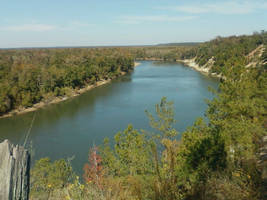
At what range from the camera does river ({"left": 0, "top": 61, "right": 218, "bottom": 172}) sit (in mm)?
18219

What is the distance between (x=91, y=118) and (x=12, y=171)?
23.2 m

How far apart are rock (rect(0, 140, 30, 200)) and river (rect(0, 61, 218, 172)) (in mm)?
11038

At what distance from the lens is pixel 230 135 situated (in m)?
8.97

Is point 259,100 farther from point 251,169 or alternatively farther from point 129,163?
point 251,169

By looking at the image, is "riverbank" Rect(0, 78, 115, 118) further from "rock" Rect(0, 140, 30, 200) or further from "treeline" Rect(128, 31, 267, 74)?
"rock" Rect(0, 140, 30, 200)

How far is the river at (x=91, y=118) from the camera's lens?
1822 cm

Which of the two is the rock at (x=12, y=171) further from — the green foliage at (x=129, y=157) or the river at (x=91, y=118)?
the river at (x=91, y=118)

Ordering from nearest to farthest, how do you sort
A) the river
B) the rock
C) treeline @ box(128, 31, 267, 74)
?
the rock → the river → treeline @ box(128, 31, 267, 74)

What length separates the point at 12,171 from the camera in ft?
4.99

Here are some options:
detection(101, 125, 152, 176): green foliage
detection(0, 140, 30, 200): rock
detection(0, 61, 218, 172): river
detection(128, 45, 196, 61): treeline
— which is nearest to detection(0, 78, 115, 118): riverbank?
detection(0, 61, 218, 172): river

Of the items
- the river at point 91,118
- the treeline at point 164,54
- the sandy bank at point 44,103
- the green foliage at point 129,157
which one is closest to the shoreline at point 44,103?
the sandy bank at point 44,103

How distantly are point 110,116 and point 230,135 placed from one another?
54.7 ft

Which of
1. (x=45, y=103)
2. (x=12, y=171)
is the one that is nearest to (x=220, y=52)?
(x=45, y=103)

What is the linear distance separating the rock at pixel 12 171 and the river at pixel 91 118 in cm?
1104
